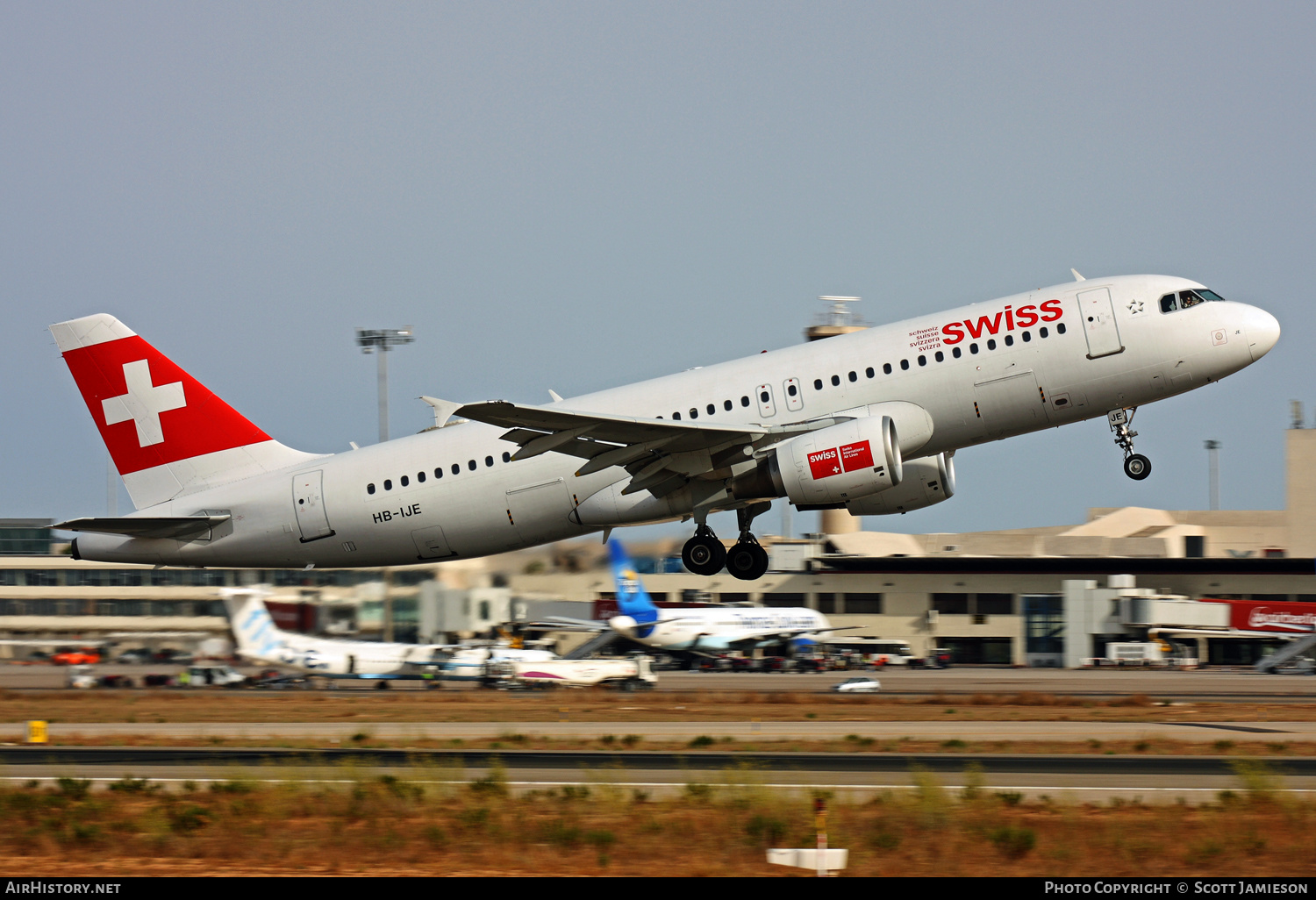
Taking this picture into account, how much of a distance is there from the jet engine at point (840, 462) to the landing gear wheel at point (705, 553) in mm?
3230

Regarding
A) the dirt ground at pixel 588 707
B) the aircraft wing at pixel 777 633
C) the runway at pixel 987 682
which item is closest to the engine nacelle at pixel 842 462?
the dirt ground at pixel 588 707

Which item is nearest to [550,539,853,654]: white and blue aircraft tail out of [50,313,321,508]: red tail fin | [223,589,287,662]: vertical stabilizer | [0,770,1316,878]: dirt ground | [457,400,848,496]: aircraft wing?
[223,589,287,662]: vertical stabilizer

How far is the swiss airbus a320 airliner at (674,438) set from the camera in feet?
91.0

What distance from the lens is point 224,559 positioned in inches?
1277

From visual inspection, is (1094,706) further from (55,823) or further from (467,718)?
(55,823)

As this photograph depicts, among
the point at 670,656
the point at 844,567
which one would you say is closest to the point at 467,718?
the point at 670,656

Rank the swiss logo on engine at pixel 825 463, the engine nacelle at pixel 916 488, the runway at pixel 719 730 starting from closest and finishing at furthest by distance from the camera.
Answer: the swiss logo on engine at pixel 825 463 → the engine nacelle at pixel 916 488 → the runway at pixel 719 730

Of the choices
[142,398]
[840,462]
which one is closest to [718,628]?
[142,398]

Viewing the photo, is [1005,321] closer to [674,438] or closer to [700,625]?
[674,438]

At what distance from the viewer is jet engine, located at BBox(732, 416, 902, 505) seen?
2733 cm

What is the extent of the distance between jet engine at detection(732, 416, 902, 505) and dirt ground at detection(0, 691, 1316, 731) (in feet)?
39.4

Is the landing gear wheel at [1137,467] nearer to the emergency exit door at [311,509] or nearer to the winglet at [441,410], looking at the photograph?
the winglet at [441,410]

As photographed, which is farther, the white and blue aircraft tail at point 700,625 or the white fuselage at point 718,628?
the white fuselage at point 718,628

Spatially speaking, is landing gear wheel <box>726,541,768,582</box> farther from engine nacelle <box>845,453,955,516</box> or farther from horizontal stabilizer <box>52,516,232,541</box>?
horizontal stabilizer <box>52,516,232,541</box>
